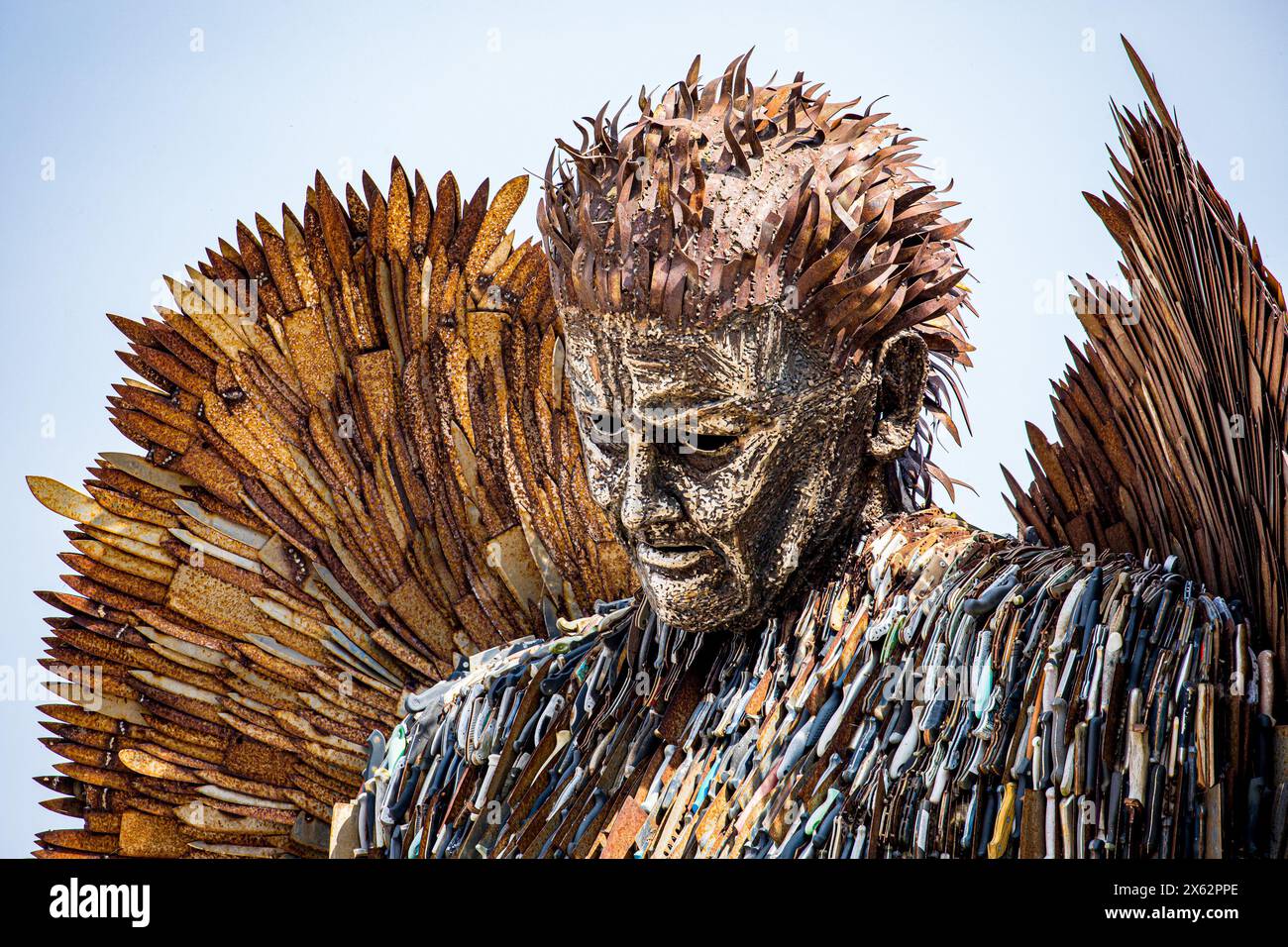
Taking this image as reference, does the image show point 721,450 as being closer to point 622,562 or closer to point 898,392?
point 898,392

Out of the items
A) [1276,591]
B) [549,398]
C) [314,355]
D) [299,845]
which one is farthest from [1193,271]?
[299,845]

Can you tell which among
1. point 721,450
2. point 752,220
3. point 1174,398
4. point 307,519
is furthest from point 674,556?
Result: point 307,519

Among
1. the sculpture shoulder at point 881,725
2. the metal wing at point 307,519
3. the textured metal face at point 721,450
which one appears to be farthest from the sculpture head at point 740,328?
the metal wing at point 307,519

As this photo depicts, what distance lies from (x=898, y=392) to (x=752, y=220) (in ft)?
0.96

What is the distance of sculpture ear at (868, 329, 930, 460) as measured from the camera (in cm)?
236

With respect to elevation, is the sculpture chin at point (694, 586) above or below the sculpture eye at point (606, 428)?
below

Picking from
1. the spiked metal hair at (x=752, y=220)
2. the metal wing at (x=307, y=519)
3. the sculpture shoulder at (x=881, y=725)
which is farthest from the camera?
the metal wing at (x=307, y=519)

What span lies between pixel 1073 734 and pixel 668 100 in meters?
0.97

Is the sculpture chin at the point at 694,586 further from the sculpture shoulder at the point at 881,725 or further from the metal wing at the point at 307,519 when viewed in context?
the metal wing at the point at 307,519

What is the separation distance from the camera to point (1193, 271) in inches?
82.7

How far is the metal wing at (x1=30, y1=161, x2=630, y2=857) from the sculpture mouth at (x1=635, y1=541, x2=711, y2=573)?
596 millimetres

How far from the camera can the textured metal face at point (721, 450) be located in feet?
7.48
